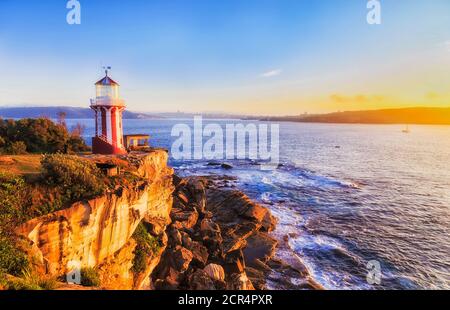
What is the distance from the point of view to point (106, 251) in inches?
515

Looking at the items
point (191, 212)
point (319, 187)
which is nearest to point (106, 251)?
point (191, 212)

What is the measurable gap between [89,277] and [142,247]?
179 inches

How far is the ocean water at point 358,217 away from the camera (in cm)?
2060

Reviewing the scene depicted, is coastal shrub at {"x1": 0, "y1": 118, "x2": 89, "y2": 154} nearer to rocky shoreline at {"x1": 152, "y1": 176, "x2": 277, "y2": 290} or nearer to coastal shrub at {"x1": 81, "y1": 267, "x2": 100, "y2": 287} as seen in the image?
rocky shoreline at {"x1": 152, "y1": 176, "x2": 277, "y2": 290}

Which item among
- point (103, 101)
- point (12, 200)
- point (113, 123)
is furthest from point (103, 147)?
point (12, 200)

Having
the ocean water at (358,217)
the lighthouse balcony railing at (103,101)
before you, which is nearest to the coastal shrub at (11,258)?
the lighthouse balcony railing at (103,101)

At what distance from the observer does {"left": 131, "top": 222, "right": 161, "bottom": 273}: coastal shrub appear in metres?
14.7

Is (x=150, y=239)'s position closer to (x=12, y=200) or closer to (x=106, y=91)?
(x=12, y=200)

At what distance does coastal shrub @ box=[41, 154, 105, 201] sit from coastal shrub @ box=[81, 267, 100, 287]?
3.37 m

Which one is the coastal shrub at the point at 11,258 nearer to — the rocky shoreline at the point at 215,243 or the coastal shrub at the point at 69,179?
the coastal shrub at the point at 69,179

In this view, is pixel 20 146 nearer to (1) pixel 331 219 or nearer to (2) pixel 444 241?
(1) pixel 331 219

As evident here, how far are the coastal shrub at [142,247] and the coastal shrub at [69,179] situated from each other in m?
4.79

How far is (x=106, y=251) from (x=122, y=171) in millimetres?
5589

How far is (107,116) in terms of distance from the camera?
22.0 m
